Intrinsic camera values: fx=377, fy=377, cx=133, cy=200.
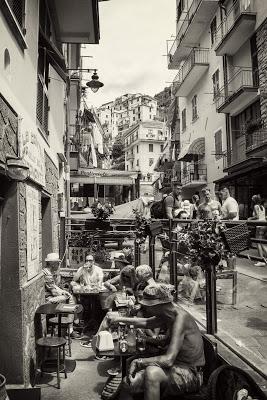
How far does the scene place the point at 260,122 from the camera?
17062 mm

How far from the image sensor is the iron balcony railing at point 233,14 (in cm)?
1752

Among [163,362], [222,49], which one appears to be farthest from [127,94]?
[163,362]

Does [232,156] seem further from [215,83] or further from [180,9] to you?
[180,9]

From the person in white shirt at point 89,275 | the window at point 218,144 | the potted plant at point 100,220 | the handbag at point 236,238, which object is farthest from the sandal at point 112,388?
the window at point 218,144

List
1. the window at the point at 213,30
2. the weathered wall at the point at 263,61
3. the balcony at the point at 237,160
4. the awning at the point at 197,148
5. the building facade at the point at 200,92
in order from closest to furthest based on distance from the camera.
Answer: the balcony at the point at 237,160 < the weathered wall at the point at 263,61 < the building facade at the point at 200,92 < the window at the point at 213,30 < the awning at the point at 197,148

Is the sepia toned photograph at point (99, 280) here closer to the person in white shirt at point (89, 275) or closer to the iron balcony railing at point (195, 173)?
the person in white shirt at point (89, 275)

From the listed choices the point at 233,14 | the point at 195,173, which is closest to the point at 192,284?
the point at 233,14

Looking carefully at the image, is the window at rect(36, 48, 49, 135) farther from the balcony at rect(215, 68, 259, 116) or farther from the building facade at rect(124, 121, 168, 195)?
the building facade at rect(124, 121, 168, 195)

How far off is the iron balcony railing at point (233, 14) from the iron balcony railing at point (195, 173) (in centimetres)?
769

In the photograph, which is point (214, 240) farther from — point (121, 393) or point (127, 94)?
point (127, 94)

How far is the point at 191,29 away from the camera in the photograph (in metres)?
24.7

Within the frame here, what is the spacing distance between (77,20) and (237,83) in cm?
1254

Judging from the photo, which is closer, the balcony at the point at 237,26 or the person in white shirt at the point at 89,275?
the person in white shirt at the point at 89,275

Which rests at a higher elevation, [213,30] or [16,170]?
[213,30]
